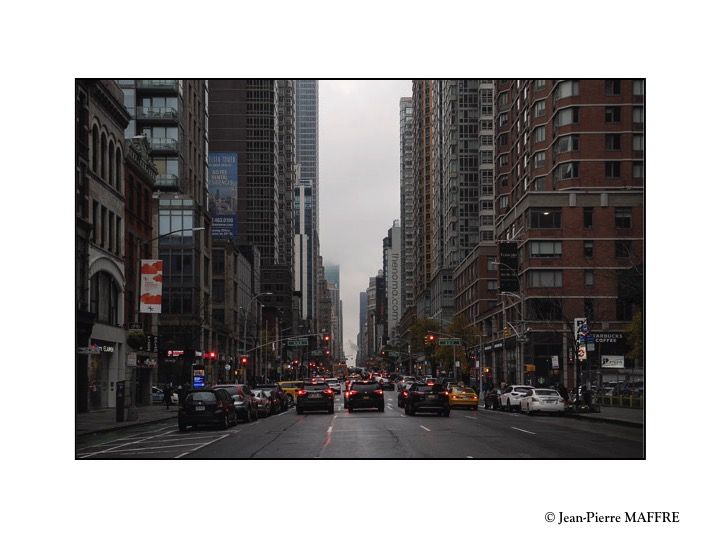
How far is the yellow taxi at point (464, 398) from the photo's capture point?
54781 millimetres

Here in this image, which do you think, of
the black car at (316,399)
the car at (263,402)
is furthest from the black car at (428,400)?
the car at (263,402)

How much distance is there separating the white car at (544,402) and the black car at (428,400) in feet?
19.0

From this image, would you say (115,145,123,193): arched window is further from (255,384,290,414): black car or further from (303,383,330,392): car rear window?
(303,383,330,392): car rear window

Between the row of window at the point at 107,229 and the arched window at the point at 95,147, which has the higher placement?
the arched window at the point at 95,147

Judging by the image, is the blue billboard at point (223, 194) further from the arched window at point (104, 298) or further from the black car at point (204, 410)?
the black car at point (204, 410)

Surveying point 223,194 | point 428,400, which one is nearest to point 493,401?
point 428,400

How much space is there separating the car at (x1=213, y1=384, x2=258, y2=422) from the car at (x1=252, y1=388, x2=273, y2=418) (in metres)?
2.53

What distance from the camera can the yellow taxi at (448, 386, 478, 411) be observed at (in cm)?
5478

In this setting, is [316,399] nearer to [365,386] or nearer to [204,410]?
[365,386]

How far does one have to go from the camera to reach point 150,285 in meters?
36.8

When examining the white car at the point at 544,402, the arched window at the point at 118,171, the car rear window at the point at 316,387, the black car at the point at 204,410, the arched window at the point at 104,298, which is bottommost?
the white car at the point at 544,402

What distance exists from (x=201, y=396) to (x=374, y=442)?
11.8m
